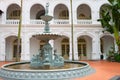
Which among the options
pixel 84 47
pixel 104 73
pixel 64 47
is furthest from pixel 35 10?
pixel 104 73

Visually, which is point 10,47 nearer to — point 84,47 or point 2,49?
point 2,49

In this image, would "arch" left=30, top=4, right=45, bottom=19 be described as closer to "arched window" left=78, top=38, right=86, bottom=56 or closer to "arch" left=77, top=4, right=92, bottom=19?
"arch" left=77, top=4, right=92, bottom=19

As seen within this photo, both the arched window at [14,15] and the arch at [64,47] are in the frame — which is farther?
the arched window at [14,15]

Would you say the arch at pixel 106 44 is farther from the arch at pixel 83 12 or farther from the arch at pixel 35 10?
the arch at pixel 35 10

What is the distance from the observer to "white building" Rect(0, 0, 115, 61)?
27328mm

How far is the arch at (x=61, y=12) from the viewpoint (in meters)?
30.2

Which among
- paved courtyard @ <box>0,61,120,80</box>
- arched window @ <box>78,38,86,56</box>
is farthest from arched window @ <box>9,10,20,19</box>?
paved courtyard @ <box>0,61,120,80</box>

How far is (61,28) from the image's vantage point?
90.7ft

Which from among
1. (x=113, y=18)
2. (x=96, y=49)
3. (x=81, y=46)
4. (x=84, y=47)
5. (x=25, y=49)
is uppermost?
(x=113, y=18)

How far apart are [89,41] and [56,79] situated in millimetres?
20171

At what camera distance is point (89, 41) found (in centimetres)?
2991

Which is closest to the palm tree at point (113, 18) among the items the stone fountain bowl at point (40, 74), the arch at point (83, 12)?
the arch at point (83, 12)

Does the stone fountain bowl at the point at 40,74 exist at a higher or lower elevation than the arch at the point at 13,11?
lower

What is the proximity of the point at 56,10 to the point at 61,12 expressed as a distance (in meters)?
0.85
